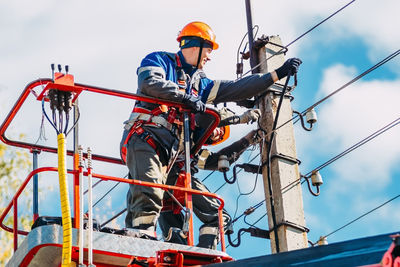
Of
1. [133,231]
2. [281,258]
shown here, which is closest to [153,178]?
[133,231]

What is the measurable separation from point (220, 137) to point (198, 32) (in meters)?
1.33

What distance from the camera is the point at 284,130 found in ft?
35.5

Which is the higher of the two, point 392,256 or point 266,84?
point 266,84

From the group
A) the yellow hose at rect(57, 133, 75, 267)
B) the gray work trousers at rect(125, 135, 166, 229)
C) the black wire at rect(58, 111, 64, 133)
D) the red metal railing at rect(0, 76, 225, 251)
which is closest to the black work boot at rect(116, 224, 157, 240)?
the gray work trousers at rect(125, 135, 166, 229)

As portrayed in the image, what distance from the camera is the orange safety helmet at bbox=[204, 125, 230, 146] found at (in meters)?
11.2

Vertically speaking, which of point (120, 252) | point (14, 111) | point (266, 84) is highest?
point (266, 84)

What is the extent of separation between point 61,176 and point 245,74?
12.6ft

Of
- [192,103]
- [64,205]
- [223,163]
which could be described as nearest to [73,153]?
[64,205]

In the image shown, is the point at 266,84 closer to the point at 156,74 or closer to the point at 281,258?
the point at 156,74

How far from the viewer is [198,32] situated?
35.9 ft

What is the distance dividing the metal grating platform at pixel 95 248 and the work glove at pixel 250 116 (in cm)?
281

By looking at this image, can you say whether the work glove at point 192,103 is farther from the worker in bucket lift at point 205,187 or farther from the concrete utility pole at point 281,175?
the concrete utility pole at point 281,175

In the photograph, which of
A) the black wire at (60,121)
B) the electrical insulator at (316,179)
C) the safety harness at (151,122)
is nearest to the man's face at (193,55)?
the safety harness at (151,122)

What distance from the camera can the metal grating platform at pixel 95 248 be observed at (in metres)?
8.10
